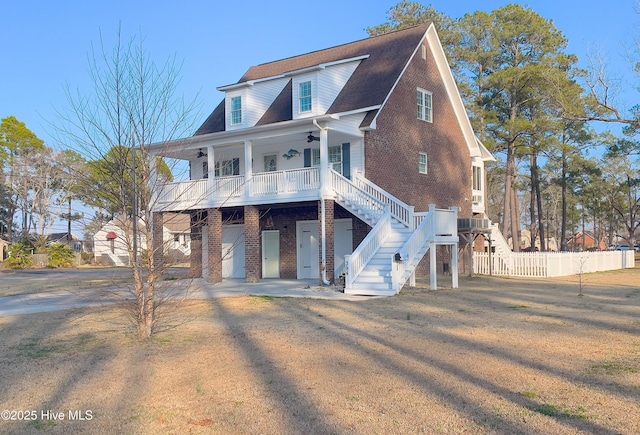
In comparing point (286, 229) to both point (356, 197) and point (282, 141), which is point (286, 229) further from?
point (356, 197)

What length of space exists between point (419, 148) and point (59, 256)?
28593 millimetres

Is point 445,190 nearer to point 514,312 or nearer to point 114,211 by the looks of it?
point 514,312

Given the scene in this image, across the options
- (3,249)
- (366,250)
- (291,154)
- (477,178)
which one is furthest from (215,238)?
(3,249)

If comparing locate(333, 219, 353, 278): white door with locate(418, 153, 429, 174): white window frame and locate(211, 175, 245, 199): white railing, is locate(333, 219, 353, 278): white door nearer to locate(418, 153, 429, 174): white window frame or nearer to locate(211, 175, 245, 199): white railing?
locate(211, 175, 245, 199): white railing

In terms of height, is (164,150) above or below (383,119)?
Answer: below

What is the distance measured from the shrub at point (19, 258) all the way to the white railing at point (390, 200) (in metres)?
27.1

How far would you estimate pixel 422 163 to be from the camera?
81.2 ft

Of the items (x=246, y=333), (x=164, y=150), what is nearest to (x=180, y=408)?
(x=246, y=333)

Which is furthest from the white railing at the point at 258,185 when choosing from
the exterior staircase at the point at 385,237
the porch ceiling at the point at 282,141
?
the porch ceiling at the point at 282,141

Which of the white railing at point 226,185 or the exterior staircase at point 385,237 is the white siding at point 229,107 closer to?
the white railing at point 226,185

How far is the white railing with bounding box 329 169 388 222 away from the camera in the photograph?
1938cm

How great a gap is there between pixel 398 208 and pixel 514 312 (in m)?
7.09

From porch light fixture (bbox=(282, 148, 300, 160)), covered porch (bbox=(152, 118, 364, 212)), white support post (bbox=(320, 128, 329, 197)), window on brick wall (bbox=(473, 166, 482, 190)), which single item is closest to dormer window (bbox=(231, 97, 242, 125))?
covered porch (bbox=(152, 118, 364, 212))

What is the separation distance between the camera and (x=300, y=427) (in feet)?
17.9
